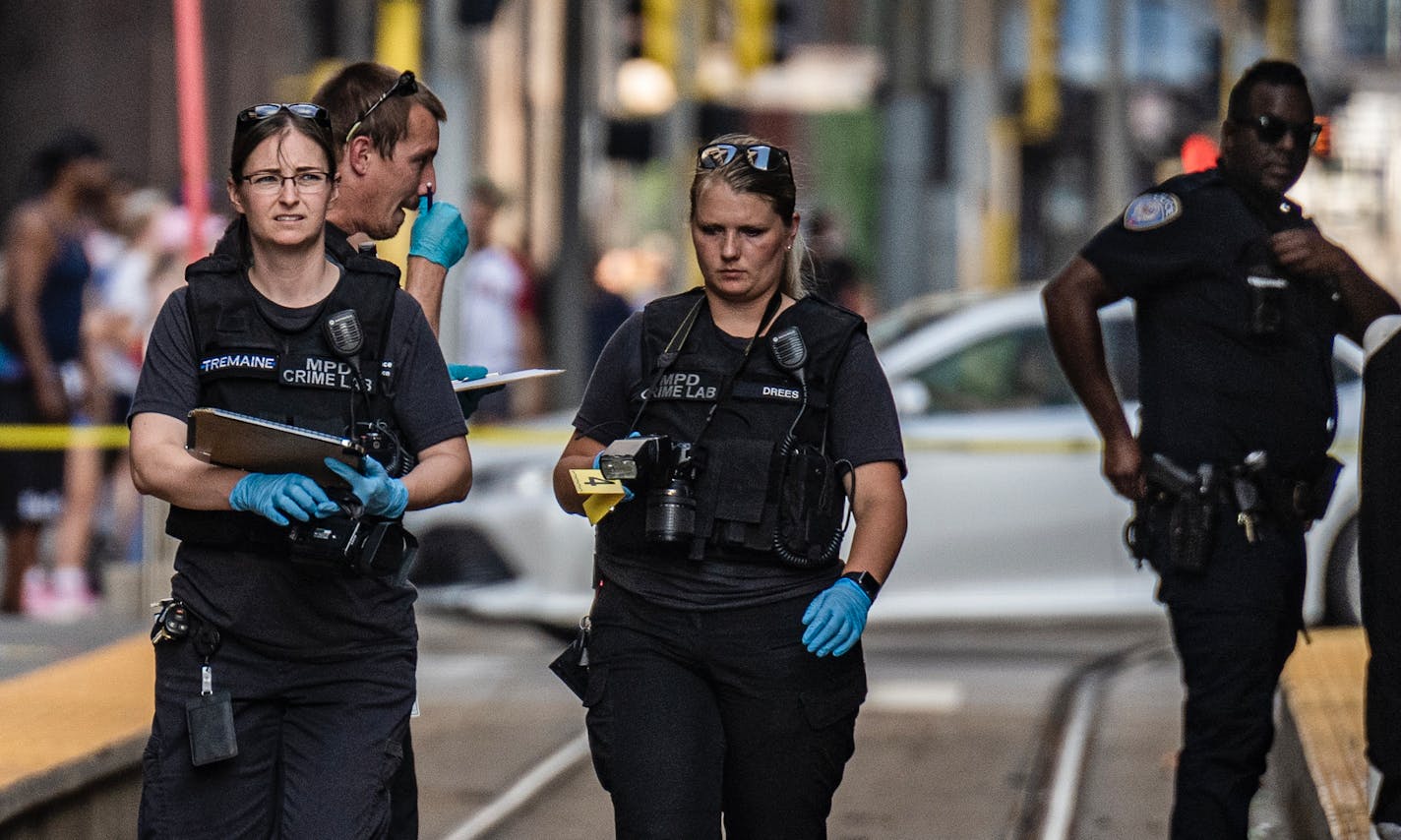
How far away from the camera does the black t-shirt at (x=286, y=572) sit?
3955mm

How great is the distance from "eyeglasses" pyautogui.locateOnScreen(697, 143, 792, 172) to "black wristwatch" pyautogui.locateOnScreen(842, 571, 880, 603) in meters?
0.74

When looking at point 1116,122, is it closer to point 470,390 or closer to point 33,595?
point 33,595

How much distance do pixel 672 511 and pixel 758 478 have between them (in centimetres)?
17

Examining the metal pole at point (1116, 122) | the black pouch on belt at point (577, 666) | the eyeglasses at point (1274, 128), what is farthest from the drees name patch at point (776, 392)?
the metal pole at point (1116, 122)

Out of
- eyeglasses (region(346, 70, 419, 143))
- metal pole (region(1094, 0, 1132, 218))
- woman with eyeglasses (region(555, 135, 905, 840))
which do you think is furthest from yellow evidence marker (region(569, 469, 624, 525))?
metal pole (region(1094, 0, 1132, 218))

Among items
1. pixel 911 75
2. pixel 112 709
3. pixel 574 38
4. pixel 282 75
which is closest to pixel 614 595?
pixel 112 709

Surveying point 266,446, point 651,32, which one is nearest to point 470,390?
point 266,446

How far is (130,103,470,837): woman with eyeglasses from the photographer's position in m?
3.93

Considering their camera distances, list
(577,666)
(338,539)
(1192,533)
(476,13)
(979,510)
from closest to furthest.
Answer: (338,539) → (577,666) → (1192,533) → (979,510) → (476,13)

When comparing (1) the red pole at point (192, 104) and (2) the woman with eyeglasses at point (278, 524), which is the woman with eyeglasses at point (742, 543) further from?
(1) the red pole at point (192, 104)

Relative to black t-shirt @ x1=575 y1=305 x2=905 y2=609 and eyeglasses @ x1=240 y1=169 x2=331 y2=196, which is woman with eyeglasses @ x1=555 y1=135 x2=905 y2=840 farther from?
eyeglasses @ x1=240 y1=169 x2=331 y2=196

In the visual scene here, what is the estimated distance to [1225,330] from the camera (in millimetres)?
5289

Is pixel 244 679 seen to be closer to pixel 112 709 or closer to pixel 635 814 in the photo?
pixel 635 814

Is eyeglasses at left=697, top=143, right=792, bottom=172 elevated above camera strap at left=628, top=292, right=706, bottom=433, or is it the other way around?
eyeglasses at left=697, top=143, right=792, bottom=172
